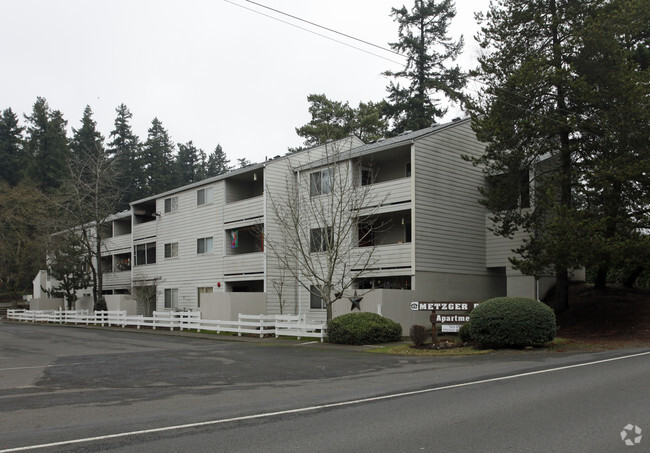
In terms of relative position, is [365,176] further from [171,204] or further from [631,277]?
[171,204]

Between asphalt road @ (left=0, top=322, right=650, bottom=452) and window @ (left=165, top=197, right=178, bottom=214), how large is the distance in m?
22.5

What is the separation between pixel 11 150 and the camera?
84.2 m

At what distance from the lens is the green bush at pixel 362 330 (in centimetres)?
2178

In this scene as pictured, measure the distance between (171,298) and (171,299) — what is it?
7cm

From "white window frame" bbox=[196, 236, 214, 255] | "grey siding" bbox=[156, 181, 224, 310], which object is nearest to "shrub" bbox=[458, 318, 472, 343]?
"grey siding" bbox=[156, 181, 224, 310]

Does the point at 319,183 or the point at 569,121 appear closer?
the point at 569,121

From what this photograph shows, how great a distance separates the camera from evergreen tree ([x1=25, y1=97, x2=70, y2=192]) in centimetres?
7650

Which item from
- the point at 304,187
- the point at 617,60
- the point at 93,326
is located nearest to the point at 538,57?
the point at 617,60

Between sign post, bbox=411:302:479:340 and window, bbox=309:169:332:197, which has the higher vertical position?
window, bbox=309:169:332:197

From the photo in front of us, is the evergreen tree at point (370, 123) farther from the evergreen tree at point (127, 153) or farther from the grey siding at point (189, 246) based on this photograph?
the evergreen tree at point (127, 153)

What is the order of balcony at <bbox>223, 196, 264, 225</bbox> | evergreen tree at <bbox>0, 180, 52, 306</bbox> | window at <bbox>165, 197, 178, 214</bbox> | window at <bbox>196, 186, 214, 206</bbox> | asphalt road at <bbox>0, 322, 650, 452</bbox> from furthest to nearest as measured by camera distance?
evergreen tree at <bbox>0, 180, 52, 306</bbox> → window at <bbox>165, 197, 178, 214</bbox> → window at <bbox>196, 186, 214, 206</bbox> → balcony at <bbox>223, 196, 264, 225</bbox> → asphalt road at <bbox>0, 322, 650, 452</bbox>

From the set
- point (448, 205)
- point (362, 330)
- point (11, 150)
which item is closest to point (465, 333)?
point (362, 330)

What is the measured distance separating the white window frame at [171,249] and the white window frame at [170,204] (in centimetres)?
222

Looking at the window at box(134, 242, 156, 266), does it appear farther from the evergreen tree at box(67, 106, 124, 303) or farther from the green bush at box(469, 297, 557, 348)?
the green bush at box(469, 297, 557, 348)
